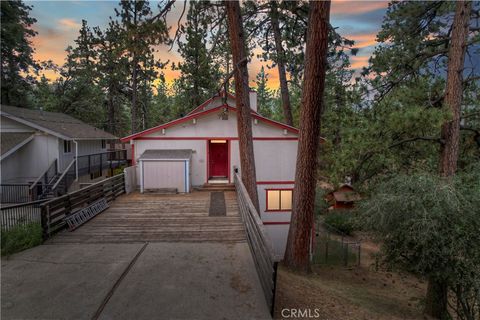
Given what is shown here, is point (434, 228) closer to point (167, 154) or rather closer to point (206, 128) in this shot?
point (206, 128)

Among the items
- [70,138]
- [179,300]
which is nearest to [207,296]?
[179,300]

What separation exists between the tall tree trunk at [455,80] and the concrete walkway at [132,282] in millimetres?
7711

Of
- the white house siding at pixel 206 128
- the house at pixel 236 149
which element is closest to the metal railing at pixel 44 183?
the house at pixel 236 149

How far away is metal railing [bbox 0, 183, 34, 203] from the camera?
40.0ft

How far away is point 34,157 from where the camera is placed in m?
14.5

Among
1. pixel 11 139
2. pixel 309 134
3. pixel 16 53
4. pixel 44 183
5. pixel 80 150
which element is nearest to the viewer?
pixel 309 134

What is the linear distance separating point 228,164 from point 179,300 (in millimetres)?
9201

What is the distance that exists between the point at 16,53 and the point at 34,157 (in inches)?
Answer: 656

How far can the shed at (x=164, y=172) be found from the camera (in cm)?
1127

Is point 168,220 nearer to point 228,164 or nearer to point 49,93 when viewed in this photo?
point 228,164

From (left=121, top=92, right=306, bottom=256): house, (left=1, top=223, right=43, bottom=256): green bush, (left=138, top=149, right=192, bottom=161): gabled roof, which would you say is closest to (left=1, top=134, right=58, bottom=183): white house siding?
(left=121, top=92, right=306, bottom=256): house

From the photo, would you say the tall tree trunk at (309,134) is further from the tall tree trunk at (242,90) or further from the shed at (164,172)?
the shed at (164,172)

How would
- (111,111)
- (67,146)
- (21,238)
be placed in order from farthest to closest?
(111,111) < (67,146) < (21,238)

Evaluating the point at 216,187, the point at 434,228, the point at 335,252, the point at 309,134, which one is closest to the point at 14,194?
the point at 216,187
